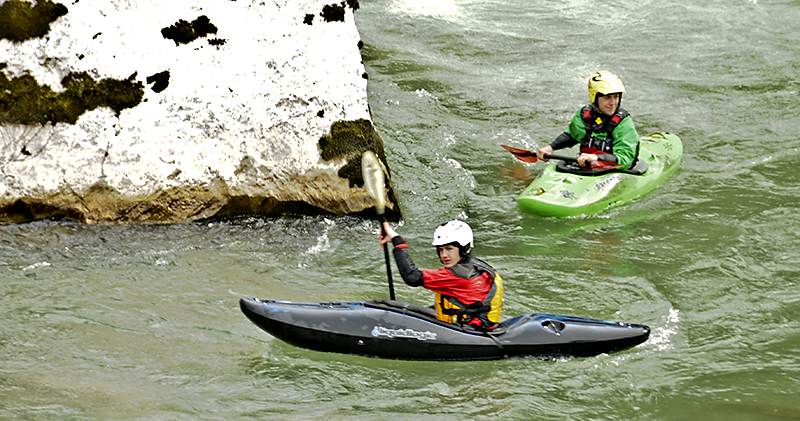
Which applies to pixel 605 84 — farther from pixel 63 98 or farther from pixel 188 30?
pixel 63 98

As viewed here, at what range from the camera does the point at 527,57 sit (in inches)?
478

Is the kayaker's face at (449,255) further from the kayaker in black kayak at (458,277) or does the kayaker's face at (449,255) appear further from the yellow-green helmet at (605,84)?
the yellow-green helmet at (605,84)

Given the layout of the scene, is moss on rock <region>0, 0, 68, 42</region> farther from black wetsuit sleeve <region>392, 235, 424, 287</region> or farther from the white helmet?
the white helmet

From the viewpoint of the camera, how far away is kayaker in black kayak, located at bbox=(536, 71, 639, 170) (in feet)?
24.0

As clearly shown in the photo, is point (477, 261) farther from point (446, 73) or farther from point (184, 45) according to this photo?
point (446, 73)

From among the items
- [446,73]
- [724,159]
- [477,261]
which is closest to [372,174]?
[477,261]

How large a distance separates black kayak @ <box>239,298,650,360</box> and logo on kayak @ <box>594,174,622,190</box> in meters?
2.69

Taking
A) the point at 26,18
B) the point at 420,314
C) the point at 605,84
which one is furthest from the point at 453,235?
the point at 26,18

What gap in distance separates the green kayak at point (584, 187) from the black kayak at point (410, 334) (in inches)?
94.1

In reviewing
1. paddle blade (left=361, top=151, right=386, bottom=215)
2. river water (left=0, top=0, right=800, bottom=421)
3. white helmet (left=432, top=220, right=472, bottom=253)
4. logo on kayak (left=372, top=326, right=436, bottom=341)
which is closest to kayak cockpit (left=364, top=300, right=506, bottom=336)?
logo on kayak (left=372, top=326, right=436, bottom=341)

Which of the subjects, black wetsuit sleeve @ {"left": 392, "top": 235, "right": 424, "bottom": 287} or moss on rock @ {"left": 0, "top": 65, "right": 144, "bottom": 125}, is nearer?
black wetsuit sleeve @ {"left": 392, "top": 235, "right": 424, "bottom": 287}

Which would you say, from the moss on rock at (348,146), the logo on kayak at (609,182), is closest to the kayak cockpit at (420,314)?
the moss on rock at (348,146)

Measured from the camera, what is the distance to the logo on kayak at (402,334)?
4.61m

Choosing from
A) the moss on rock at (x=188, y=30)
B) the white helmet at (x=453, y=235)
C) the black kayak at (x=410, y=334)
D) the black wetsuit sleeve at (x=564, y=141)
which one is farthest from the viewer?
the black wetsuit sleeve at (x=564, y=141)
